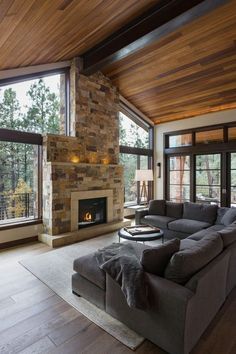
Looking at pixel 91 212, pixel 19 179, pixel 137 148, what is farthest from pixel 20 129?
pixel 137 148

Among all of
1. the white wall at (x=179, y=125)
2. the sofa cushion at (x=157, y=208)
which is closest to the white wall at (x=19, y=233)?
the sofa cushion at (x=157, y=208)

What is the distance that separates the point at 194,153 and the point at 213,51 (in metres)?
2.97

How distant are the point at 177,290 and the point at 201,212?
10.9ft

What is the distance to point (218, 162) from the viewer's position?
20.9 ft

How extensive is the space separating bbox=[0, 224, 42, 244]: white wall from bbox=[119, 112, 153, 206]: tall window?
3.04 meters

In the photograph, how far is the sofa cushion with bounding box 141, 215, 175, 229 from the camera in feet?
16.0

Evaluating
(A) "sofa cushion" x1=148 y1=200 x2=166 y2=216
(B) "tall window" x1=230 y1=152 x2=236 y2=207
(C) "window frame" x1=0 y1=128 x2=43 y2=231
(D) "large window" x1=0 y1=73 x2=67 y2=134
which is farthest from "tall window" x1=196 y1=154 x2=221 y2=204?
(C) "window frame" x1=0 y1=128 x2=43 y2=231

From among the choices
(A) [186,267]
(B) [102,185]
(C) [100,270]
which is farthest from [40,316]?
(B) [102,185]

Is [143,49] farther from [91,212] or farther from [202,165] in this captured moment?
[91,212]

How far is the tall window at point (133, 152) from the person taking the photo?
22.8ft

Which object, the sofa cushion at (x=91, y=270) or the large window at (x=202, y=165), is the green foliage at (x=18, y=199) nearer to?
the sofa cushion at (x=91, y=270)

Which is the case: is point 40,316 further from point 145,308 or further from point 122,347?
point 145,308

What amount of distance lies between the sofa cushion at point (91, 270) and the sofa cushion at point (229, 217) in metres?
2.81

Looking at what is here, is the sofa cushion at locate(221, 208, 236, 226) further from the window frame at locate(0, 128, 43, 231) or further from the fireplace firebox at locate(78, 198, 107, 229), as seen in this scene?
the window frame at locate(0, 128, 43, 231)
